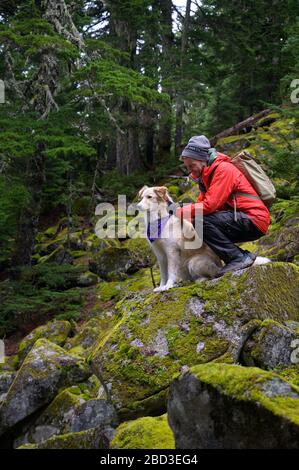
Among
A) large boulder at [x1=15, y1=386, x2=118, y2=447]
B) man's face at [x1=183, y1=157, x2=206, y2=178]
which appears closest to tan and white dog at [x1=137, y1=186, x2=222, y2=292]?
man's face at [x1=183, y1=157, x2=206, y2=178]

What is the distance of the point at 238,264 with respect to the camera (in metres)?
5.28

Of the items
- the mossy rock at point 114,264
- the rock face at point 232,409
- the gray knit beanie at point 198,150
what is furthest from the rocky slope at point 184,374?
the mossy rock at point 114,264

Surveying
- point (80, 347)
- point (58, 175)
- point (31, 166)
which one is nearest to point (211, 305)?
point (80, 347)

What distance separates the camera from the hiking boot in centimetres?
527

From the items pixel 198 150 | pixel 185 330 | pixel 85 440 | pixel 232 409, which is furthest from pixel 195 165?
pixel 85 440

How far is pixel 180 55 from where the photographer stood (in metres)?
19.9

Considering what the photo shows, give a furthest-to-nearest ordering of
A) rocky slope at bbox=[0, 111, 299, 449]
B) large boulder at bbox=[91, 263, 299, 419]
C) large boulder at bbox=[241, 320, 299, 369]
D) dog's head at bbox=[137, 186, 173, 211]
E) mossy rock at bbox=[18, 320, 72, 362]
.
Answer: mossy rock at bbox=[18, 320, 72, 362] < dog's head at bbox=[137, 186, 173, 211] < large boulder at bbox=[91, 263, 299, 419] < large boulder at bbox=[241, 320, 299, 369] < rocky slope at bbox=[0, 111, 299, 449]

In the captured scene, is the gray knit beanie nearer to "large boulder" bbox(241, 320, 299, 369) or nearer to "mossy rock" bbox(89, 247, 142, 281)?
"large boulder" bbox(241, 320, 299, 369)

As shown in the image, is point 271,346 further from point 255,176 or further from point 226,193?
point 255,176

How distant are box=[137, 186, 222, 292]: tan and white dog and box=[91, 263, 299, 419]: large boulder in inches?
10.8

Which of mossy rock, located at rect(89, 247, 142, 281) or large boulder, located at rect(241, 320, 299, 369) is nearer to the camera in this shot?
large boulder, located at rect(241, 320, 299, 369)
